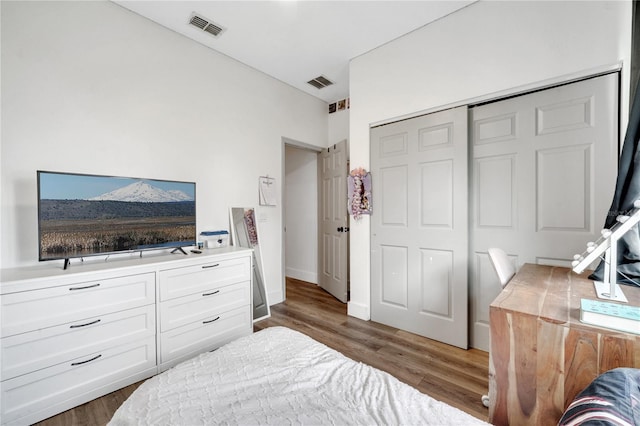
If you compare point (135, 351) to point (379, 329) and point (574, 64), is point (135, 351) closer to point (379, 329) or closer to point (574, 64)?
point (379, 329)

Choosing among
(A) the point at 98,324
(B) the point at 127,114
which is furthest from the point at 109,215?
(B) the point at 127,114

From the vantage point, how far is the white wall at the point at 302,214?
438 centimetres

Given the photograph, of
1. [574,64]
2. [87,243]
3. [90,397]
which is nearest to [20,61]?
[87,243]

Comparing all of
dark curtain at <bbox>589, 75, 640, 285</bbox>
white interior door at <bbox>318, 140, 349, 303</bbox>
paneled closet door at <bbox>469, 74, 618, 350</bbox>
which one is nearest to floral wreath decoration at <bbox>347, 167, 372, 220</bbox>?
white interior door at <bbox>318, 140, 349, 303</bbox>

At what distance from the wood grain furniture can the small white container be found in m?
2.44

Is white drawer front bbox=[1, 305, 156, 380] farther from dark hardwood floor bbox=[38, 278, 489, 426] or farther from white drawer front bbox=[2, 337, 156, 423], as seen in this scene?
dark hardwood floor bbox=[38, 278, 489, 426]

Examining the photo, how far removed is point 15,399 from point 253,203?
90.8 inches

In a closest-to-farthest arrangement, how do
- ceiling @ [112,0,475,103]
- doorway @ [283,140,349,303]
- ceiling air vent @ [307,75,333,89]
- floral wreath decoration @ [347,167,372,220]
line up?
ceiling @ [112,0,475,103] → floral wreath decoration @ [347,167,372,220] → ceiling air vent @ [307,75,333,89] → doorway @ [283,140,349,303]

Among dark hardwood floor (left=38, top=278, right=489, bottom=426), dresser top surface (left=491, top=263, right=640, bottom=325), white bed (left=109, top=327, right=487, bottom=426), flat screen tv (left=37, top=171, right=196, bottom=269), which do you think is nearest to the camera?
white bed (left=109, top=327, right=487, bottom=426)

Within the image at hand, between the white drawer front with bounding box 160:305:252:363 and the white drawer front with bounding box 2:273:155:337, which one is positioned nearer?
the white drawer front with bounding box 2:273:155:337

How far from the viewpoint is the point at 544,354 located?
3.62 ft

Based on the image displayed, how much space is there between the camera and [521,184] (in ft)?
6.80

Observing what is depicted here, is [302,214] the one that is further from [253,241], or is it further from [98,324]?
[98,324]

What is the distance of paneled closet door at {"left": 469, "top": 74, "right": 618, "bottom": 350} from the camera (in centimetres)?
177
